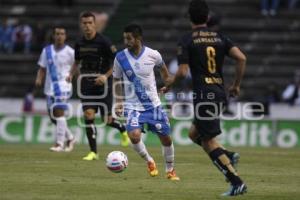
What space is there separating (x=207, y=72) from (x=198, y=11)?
0.86 m

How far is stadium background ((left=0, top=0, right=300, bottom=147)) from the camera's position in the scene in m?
37.0

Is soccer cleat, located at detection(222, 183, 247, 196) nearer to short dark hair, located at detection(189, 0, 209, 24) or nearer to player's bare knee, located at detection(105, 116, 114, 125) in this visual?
short dark hair, located at detection(189, 0, 209, 24)

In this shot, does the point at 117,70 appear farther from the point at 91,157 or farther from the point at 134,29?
the point at 91,157

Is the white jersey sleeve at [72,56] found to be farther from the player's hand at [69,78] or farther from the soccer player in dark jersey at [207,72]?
the soccer player in dark jersey at [207,72]

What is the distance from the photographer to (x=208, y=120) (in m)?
13.7

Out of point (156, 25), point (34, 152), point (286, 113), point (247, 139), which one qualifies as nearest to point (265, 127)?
point (247, 139)

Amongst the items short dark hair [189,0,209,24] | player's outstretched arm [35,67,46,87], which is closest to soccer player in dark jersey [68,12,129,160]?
player's outstretched arm [35,67,46,87]

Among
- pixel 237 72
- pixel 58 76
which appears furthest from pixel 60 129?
pixel 237 72

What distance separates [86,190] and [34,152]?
9.00 meters

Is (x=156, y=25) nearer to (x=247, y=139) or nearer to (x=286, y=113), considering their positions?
(x=286, y=113)

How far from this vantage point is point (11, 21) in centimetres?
4269

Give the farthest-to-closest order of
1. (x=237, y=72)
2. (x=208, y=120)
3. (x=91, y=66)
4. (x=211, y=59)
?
(x=91, y=66)
(x=211, y=59)
(x=208, y=120)
(x=237, y=72)

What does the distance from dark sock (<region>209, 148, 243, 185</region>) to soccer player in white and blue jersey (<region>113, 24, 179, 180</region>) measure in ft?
8.41

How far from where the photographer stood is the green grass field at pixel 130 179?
45.5 feet
